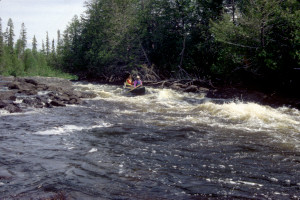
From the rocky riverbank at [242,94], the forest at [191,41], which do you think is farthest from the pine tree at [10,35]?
the rocky riverbank at [242,94]

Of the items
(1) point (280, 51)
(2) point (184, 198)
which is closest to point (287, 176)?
(2) point (184, 198)

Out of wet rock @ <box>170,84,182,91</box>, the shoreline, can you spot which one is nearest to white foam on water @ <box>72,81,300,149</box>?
the shoreline

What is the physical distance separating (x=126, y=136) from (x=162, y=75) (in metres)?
20.4

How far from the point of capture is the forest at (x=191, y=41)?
580 inches

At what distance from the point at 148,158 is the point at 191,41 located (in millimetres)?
21586

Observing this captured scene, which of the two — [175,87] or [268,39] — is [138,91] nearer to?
[175,87]

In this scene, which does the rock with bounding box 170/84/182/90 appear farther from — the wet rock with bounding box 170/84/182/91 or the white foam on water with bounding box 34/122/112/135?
the white foam on water with bounding box 34/122/112/135

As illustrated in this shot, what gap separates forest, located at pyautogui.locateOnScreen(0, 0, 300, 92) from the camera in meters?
14.7

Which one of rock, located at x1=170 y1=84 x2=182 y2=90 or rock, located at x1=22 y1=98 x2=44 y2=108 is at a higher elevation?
rock, located at x1=170 y1=84 x2=182 y2=90

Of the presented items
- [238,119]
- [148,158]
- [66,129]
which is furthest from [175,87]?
[148,158]

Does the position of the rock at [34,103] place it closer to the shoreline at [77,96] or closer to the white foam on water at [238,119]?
the shoreline at [77,96]

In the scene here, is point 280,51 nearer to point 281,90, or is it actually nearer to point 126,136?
point 281,90

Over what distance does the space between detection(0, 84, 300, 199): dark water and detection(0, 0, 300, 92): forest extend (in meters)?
6.64

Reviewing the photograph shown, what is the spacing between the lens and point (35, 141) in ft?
21.7
